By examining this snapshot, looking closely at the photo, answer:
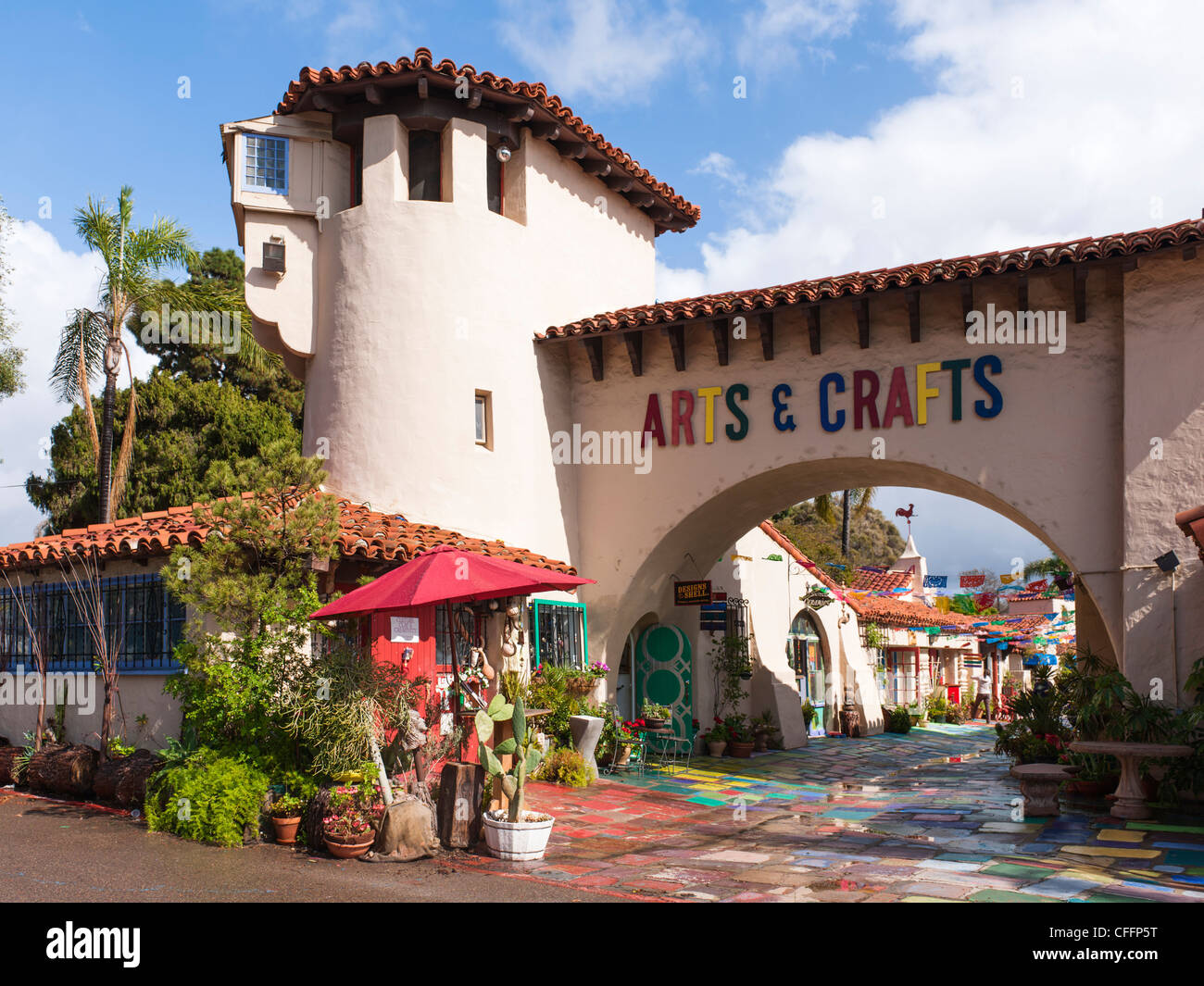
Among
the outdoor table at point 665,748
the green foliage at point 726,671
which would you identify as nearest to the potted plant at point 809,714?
the green foliage at point 726,671

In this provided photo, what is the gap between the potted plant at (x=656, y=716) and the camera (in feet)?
52.0

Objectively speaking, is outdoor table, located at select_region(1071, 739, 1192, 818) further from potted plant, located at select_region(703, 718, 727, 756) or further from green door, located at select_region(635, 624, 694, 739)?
potted plant, located at select_region(703, 718, 727, 756)

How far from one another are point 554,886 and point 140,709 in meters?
6.55

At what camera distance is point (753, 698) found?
20406 mm

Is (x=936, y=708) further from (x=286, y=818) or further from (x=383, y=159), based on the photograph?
(x=286, y=818)

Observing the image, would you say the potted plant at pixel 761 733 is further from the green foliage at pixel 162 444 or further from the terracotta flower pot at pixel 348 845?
the green foliage at pixel 162 444

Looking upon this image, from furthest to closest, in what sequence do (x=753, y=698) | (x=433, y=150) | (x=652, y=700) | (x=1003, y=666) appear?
(x=1003, y=666), (x=753, y=698), (x=652, y=700), (x=433, y=150)

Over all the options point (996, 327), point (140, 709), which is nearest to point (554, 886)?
point (140, 709)

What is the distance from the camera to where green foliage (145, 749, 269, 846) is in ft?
31.0

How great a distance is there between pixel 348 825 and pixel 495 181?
10416 millimetres

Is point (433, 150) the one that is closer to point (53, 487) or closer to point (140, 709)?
point (140, 709)

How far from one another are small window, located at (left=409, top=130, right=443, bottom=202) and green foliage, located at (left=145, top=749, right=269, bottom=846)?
29.4 feet

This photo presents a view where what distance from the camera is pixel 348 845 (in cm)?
895

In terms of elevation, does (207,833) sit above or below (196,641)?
below
